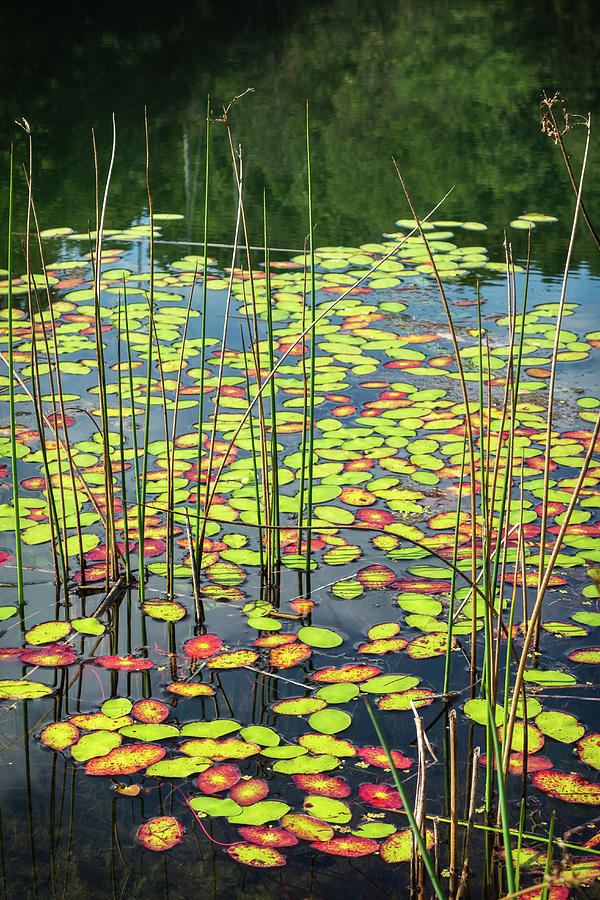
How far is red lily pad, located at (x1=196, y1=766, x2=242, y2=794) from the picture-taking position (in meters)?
1.26

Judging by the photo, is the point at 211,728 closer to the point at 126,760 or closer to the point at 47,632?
the point at 126,760

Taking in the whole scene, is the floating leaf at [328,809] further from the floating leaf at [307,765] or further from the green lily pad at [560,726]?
the green lily pad at [560,726]

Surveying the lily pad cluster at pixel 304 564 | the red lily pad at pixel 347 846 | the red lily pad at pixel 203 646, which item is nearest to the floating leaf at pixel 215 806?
the lily pad cluster at pixel 304 564

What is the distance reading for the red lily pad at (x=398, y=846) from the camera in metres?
1.15

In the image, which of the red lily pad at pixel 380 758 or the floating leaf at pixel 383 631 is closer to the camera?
the red lily pad at pixel 380 758

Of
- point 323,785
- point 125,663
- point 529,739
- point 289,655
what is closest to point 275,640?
point 289,655

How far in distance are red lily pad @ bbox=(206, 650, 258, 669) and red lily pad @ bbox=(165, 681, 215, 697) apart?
56 millimetres

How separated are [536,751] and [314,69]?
8863 millimetres

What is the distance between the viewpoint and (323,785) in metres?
1.27

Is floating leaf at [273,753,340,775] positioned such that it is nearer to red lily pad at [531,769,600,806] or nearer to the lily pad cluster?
the lily pad cluster

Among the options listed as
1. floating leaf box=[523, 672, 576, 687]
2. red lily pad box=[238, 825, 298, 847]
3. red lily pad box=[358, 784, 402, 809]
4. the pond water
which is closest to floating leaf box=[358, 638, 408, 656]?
the pond water

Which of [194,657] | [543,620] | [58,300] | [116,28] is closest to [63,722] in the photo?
[194,657]

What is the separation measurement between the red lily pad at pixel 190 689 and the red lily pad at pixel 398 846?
398mm

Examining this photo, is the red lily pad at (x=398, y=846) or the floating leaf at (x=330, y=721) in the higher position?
the floating leaf at (x=330, y=721)
